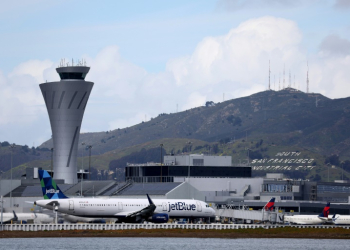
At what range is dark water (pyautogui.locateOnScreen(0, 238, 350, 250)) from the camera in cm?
11281

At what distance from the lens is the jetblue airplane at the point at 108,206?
5423 inches

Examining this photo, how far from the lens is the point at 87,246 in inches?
4422

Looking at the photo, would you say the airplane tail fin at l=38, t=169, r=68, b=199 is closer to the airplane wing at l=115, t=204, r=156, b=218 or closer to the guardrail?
the guardrail

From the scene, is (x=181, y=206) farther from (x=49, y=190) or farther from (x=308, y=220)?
(x=308, y=220)

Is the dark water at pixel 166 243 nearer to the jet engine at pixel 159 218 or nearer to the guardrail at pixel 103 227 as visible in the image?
the guardrail at pixel 103 227

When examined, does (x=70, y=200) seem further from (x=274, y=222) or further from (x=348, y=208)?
(x=348, y=208)

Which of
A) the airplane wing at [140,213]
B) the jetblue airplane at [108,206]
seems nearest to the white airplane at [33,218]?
the jetblue airplane at [108,206]

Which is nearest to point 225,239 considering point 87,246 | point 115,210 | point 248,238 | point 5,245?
point 248,238

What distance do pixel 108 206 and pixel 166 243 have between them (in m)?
22.7

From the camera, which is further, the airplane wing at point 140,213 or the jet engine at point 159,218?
the jet engine at point 159,218

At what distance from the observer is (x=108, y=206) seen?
5531 inches

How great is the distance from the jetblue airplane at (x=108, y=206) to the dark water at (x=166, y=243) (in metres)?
11.5

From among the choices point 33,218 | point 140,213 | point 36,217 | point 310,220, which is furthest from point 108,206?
point 310,220

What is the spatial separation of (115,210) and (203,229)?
16076 millimetres
